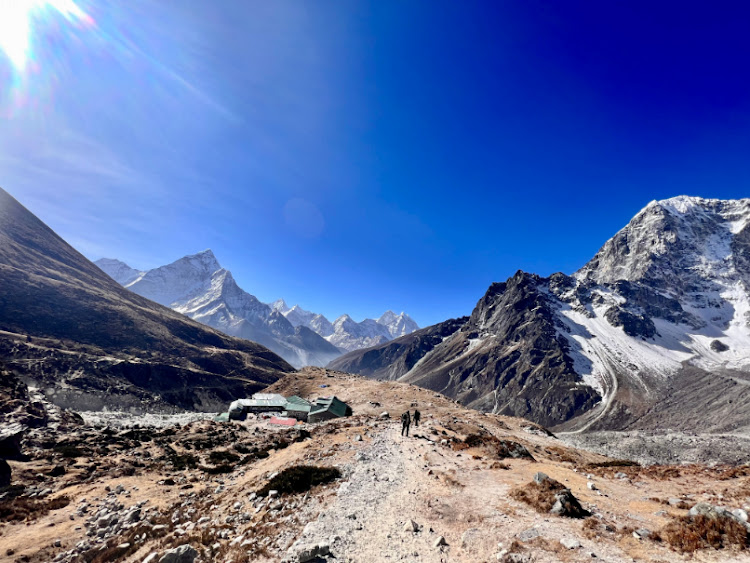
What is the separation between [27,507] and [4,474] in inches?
332

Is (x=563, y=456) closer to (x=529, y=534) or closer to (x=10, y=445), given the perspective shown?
(x=529, y=534)

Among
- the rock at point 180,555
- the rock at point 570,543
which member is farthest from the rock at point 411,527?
the rock at point 180,555

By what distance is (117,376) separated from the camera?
368ft

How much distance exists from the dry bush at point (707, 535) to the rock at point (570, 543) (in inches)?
107

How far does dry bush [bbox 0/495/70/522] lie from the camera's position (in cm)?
2006

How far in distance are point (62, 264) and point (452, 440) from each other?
829ft

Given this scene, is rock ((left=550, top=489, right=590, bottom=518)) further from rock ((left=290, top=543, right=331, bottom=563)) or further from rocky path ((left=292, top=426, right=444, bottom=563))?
A: rock ((left=290, top=543, right=331, bottom=563))

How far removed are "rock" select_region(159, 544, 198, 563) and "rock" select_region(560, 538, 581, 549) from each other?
14228 millimetres

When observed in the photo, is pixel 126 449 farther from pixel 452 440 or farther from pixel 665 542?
pixel 665 542

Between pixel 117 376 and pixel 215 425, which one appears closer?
pixel 215 425

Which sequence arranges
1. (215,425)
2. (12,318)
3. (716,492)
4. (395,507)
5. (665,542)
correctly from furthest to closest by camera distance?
(12,318) < (215,425) < (395,507) < (716,492) < (665,542)

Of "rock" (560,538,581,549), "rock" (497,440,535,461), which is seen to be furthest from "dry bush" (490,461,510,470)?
"rock" (560,538,581,549)

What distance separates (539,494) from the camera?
15156mm

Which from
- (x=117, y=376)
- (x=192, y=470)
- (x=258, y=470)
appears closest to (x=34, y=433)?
(x=192, y=470)
